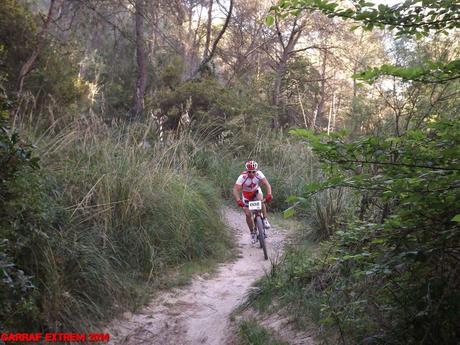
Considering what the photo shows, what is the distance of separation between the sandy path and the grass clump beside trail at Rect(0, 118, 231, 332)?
0.82 feet

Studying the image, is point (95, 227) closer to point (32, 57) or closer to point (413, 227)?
point (413, 227)

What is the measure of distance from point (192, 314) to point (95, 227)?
1585mm

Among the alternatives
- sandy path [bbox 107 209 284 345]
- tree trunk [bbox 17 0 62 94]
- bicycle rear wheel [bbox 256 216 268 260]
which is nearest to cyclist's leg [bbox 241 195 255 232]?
bicycle rear wheel [bbox 256 216 268 260]

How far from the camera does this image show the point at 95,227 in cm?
558

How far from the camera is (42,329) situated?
4273 millimetres

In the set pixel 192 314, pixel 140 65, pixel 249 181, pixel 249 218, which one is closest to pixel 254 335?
pixel 192 314

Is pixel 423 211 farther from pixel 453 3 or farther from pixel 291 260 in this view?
pixel 291 260

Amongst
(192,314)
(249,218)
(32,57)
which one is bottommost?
(192,314)

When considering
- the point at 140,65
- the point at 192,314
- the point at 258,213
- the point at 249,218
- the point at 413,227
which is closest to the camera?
the point at 413,227

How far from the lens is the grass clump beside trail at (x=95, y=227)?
13.3ft

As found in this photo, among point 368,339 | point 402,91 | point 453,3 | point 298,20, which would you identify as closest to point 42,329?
point 368,339

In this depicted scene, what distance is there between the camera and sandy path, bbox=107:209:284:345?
4.92 metres

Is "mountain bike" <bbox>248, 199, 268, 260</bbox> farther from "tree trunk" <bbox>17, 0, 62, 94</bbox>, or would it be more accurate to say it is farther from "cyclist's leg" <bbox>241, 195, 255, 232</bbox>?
"tree trunk" <bbox>17, 0, 62, 94</bbox>

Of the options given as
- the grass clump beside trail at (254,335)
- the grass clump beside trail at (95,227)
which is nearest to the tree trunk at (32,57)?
the grass clump beside trail at (95,227)
